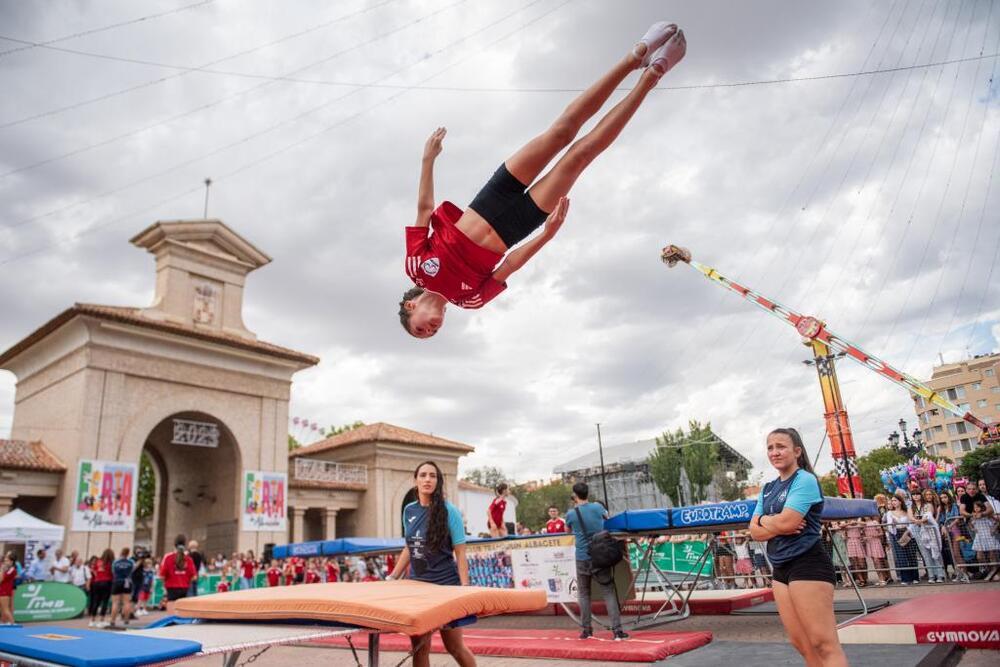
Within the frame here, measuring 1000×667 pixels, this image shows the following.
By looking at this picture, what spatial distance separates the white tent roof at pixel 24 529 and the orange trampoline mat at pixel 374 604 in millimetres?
14187

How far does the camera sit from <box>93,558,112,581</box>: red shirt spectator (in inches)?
523

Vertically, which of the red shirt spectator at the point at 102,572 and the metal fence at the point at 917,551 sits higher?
the red shirt spectator at the point at 102,572

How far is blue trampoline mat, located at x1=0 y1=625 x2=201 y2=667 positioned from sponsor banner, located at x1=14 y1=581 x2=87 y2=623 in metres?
14.2

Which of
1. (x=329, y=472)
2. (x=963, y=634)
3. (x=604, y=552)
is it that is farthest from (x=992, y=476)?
(x=329, y=472)

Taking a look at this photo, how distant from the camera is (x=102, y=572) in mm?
13328

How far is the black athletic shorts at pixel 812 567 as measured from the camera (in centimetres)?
348

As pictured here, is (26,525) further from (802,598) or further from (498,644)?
(802,598)

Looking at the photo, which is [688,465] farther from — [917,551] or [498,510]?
[498,510]

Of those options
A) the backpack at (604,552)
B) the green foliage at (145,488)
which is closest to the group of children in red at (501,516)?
the backpack at (604,552)

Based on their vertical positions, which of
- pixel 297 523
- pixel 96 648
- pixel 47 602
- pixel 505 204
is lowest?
pixel 47 602

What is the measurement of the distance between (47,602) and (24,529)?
1.80 metres

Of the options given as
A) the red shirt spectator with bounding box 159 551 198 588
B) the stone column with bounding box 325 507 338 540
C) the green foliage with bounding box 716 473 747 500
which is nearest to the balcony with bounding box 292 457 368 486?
the stone column with bounding box 325 507 338 540

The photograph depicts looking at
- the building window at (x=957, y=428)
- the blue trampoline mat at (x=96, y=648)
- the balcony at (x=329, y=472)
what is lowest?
the blue trampoline mat at (x=96, y=648)

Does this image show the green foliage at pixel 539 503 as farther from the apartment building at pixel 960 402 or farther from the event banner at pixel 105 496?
the event banner at pixel 105 496
